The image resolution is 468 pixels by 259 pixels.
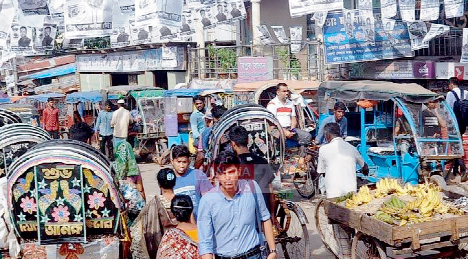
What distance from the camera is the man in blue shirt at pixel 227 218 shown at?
4777 millimetres

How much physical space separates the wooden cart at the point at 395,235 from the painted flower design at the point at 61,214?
259cm

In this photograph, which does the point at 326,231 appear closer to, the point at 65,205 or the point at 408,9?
the point at 65,205

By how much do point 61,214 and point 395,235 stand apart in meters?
2.79

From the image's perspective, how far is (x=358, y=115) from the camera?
44.3 feet

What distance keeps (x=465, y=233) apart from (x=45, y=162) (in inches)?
142

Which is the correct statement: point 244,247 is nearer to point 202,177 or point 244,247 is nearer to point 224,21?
point 202,177

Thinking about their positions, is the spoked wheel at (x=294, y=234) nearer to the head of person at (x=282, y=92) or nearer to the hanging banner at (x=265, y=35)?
the head of person at (x=282, y=92)

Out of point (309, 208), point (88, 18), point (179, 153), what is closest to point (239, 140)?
point (179, 153)

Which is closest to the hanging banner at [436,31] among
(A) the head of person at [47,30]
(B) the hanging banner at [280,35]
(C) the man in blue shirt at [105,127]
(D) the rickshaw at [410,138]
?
(D) the rickshaw at [410,138]

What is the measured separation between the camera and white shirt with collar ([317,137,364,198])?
756 centimetres

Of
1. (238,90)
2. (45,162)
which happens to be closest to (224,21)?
(238,90)

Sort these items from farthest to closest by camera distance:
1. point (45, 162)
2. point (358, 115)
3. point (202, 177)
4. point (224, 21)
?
point (224, 21) → point (358, 115) → point (202, 177) → point (45, 162)

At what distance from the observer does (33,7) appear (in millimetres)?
16125

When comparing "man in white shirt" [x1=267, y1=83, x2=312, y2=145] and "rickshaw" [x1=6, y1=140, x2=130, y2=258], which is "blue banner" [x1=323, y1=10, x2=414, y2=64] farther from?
"rickshaw" [x1=6, y1=140, x2=130, y2=258]
